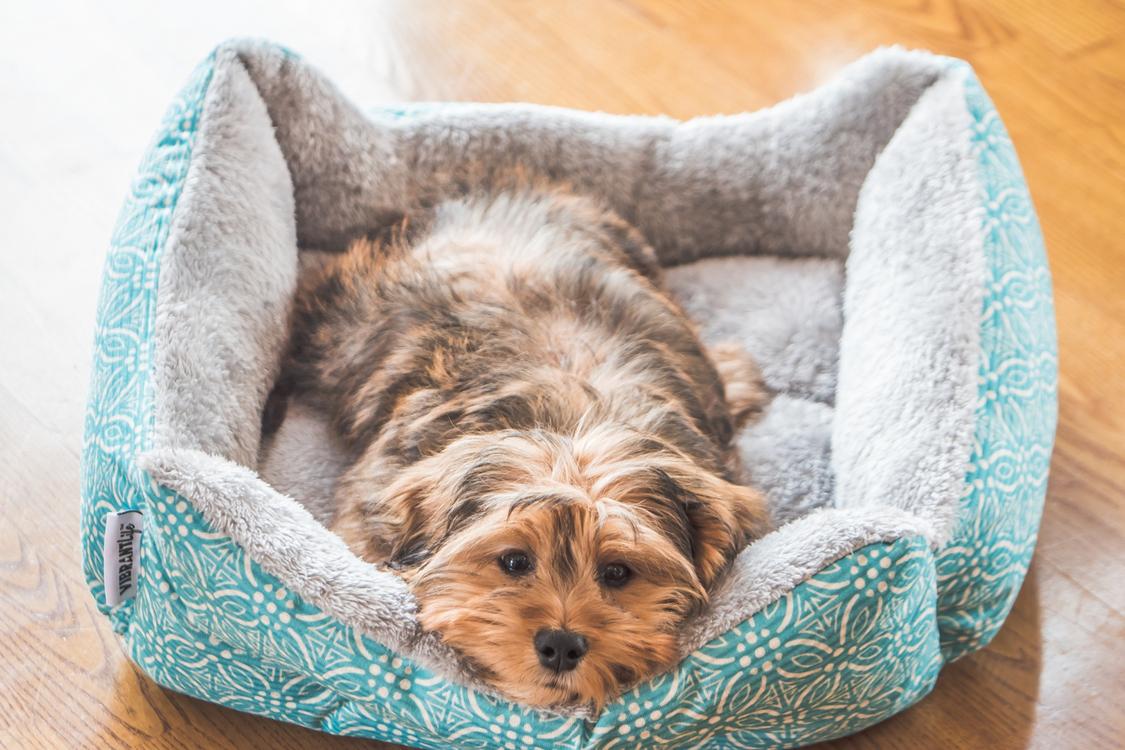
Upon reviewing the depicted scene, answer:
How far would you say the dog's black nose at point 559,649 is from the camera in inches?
78.4

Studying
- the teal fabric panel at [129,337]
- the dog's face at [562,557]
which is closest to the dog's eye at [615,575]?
the dog's face at [562,557]

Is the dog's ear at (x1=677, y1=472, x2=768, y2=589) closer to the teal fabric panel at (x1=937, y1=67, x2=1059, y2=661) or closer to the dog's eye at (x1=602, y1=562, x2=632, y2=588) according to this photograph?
the dog's eye at (x1=602, y1=562, x2=632, y2=588)

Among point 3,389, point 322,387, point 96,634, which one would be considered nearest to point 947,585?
point 322,387

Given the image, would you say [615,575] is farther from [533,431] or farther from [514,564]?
[533,431]

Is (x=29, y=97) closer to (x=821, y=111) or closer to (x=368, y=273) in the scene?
(x=368, y=273)

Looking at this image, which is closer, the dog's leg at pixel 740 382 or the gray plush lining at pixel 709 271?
the gray plush lining at pixel 709 271

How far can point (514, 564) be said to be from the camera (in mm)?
2057

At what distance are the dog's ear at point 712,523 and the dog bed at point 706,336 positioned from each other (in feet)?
0.12

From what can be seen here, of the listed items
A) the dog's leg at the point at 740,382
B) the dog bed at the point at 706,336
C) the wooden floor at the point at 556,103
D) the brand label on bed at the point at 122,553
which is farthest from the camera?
the dog's leg at the point at 740,382

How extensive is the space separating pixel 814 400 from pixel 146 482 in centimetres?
149

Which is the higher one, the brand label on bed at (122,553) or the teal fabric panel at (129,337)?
the teal fabric panel at (129,337)

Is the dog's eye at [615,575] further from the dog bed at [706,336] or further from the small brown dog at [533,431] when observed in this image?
the dog bed at [706,336]

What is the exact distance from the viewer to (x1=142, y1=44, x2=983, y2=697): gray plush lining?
2193 mm

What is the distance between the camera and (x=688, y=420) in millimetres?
2475
